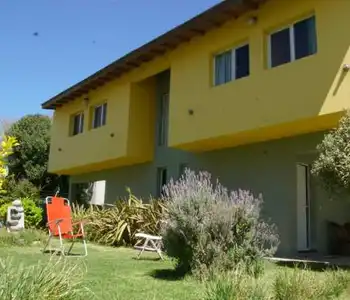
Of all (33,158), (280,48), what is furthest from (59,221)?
(33,158)

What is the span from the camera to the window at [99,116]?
19.9 metres

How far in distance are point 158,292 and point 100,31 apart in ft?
32.4

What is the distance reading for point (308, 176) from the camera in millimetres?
12922

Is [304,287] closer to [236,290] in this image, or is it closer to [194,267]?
[236,290]

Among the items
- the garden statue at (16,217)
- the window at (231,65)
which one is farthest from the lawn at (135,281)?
the garden statue at (16,217)

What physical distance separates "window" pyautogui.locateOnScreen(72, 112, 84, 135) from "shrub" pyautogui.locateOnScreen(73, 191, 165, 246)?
738 cm

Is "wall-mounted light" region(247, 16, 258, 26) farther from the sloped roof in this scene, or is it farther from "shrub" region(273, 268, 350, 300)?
"shrub" region(273, 268, 350, 300)

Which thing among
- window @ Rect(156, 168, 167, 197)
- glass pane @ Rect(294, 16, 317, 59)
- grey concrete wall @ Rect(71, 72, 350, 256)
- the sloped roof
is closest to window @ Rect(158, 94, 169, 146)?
window @ Rect(156, 168, 167, 197)

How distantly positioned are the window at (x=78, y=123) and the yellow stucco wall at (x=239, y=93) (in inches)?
135

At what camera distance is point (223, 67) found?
13250mm

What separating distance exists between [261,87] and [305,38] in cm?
154

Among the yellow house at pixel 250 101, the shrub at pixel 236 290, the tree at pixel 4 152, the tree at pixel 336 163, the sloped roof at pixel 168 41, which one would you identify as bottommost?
the shrub at pixel 236 290

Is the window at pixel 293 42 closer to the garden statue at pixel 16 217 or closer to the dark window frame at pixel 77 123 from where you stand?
the garden statue at pixel 16 217

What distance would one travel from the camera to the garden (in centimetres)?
484
